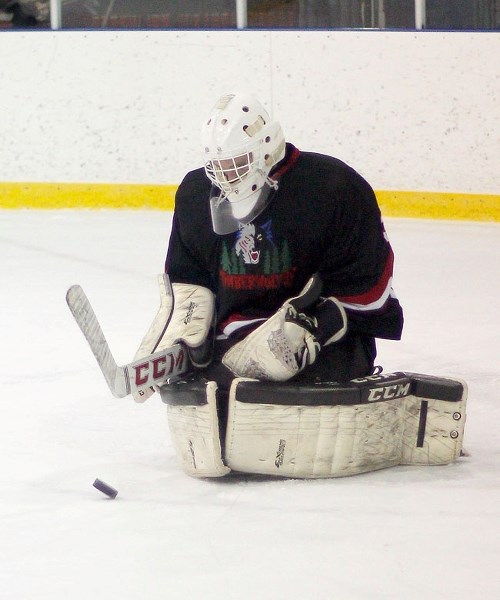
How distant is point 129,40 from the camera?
5770 mm

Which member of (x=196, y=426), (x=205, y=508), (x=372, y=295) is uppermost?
(x=372, y=295)

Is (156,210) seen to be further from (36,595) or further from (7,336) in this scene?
(36,595)

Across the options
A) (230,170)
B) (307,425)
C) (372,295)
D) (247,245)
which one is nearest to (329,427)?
(307,425)

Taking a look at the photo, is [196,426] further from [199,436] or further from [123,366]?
[123,366]

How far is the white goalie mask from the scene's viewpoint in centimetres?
223

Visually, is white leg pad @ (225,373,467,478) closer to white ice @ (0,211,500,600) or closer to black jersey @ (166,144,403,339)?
white ice @ (0,211,500,600)

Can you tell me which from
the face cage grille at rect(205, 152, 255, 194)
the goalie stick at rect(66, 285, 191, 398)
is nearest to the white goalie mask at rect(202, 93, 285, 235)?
the face cage grille at rect(205, 152, 255, 194)

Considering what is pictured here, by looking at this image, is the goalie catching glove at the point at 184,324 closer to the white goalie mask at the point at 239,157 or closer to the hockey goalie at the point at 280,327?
the hockey goalie at the point at 280,327

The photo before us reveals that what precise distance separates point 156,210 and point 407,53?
4.71 feet

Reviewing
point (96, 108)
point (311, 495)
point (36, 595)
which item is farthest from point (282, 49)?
point (36, 595)

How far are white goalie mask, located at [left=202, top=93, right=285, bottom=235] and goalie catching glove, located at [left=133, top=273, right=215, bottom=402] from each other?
0.51ft

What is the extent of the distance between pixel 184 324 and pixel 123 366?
19cm

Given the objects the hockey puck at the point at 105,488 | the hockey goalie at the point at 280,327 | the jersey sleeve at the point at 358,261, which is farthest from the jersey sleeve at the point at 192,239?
the hockey puck at the point at 105,488

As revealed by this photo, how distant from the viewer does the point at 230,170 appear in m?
2.24
